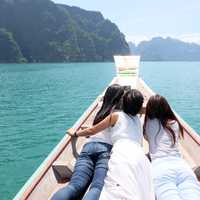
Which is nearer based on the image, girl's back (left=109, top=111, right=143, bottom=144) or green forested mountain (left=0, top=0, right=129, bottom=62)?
girl's back (left=109, top=111, right=143, bottom=144)

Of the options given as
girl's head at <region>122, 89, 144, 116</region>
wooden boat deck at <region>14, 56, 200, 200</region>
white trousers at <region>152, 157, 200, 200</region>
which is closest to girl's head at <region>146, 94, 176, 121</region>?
girl's head at <region>122, 89, 144, 116</region>

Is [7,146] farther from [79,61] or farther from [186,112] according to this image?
[79,61]

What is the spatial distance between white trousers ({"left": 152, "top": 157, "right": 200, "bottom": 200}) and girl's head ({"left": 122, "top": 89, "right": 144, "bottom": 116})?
530 millimetres

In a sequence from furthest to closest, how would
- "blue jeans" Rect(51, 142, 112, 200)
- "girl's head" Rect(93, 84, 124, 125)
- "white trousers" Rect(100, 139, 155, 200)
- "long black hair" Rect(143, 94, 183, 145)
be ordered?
"girl's head" Rect(93, 84, 124, 125) < "long black hair" Rect(143, 94, 183, 145) < "blue jeans" Rect(51, 142, 112, 200) < "white trousers" Rect(100, 139, 155, 200)

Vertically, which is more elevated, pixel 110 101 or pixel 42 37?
pixel 110 101

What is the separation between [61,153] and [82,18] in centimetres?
15091

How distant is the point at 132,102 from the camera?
327 cm

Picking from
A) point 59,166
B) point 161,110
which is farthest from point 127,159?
point 59,166

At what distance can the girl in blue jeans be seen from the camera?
2789mm

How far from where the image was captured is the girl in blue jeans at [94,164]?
9.15ft

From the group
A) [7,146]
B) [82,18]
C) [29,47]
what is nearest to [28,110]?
[7,146]

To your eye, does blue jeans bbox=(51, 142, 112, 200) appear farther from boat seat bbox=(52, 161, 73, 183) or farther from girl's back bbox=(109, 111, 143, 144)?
boat seat bbox=(52, 161, 73, 183)

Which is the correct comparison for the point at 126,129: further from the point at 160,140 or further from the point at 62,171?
the point at 62,171

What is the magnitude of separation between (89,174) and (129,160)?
0.52 m
